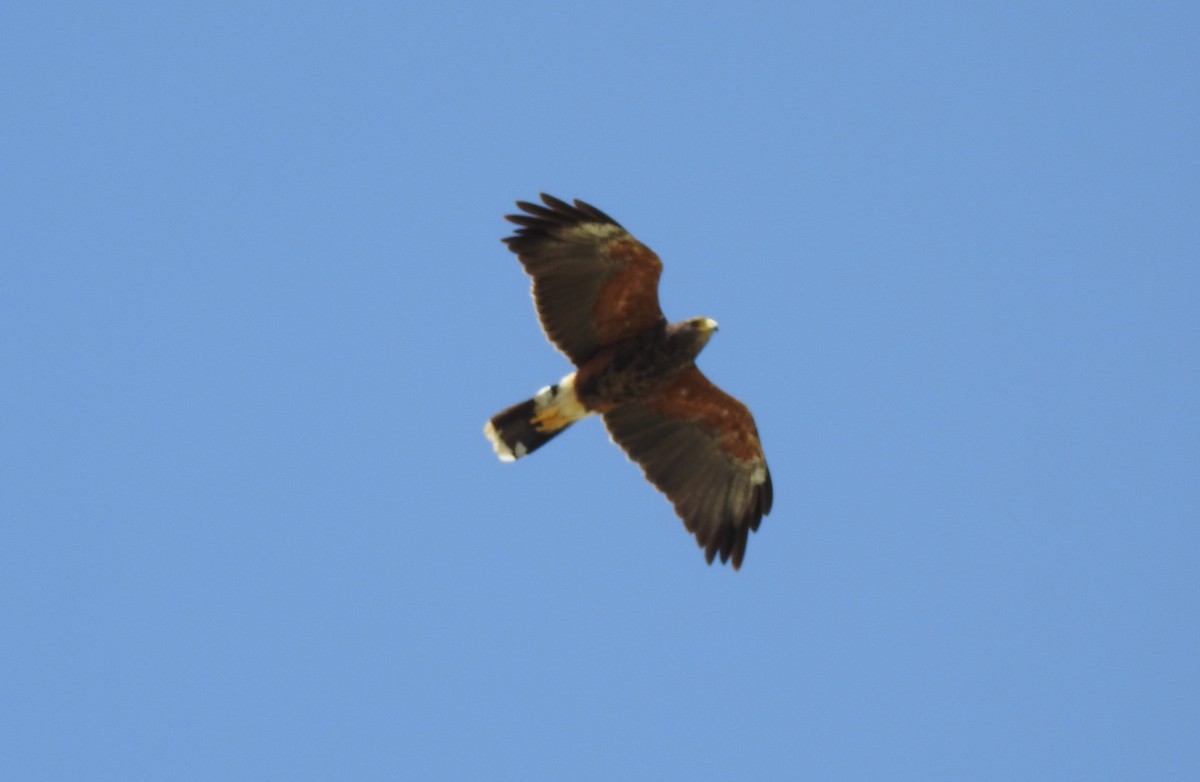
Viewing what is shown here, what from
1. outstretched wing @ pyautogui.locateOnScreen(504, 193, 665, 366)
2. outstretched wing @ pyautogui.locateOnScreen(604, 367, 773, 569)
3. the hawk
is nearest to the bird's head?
the hawk

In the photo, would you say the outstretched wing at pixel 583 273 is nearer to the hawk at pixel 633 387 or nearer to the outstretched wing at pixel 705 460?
the hawk at pixel 633 387

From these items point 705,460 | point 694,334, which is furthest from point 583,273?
point 705,460

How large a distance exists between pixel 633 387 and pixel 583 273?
1.13m

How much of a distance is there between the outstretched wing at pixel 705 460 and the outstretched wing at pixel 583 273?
89cm

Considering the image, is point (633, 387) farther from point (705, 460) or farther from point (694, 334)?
point (705, 460)

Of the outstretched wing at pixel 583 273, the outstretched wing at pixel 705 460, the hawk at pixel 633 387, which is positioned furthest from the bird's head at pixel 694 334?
the outstretched wing at pixel 705 460

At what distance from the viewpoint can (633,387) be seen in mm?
14039

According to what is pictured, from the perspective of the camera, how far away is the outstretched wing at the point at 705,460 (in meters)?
14.5

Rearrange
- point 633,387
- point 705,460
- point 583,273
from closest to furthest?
point 583,273, point 633,387, point 705,460

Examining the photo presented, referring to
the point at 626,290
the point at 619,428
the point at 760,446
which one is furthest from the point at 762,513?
the point at 626,290

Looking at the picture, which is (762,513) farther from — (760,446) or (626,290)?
(626,290)

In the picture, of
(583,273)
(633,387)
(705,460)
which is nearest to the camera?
(583,273)

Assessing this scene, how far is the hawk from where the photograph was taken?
13.6 meters

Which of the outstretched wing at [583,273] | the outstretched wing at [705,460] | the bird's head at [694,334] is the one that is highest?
the outstretched wing at [583,273]
